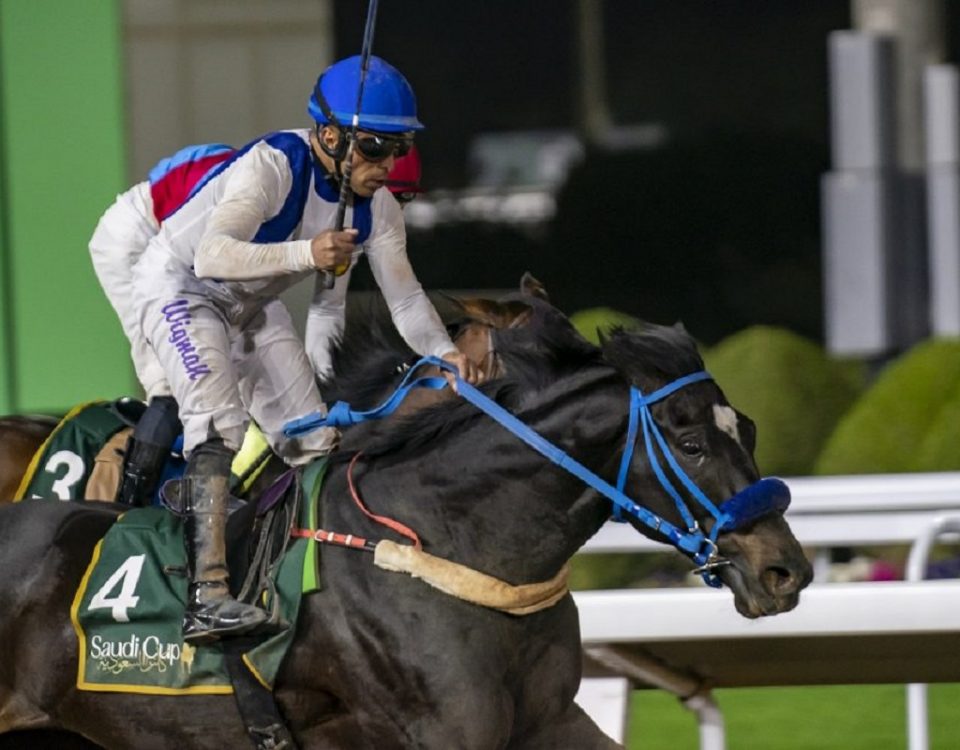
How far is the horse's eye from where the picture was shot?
10.8ft

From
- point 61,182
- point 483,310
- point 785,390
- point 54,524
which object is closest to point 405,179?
point 483,310

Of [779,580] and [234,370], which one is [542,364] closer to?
[779,580]

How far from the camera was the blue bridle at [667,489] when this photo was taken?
322 centimetres

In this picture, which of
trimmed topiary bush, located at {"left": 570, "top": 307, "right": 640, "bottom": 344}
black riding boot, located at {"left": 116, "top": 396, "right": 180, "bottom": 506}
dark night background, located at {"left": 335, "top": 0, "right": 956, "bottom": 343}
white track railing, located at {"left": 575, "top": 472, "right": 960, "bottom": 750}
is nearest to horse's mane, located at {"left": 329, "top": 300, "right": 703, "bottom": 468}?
white track railing, located at {"left": 575, "top": 472, "right": 960, "bottom": 750}

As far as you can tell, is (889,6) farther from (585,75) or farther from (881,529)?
(881,529)

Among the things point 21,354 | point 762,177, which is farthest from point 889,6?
point 21,354

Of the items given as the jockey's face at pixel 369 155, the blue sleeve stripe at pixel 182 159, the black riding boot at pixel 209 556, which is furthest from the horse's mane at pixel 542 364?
the blue sleeve stripe at pixel 182 159

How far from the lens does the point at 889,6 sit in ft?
22.5

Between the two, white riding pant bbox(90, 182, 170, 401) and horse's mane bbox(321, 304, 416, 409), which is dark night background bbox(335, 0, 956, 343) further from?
horse's mane bbox(321, 304, 416, 409)

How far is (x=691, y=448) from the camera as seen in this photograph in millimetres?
3287

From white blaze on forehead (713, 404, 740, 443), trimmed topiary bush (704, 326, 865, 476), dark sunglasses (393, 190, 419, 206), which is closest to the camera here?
white blaze on forehead (713, 404, 740, 443)

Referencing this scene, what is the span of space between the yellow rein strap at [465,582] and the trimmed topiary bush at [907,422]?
3377mm

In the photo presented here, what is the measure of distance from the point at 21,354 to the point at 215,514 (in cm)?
392

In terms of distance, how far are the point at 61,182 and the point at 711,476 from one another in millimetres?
4545
